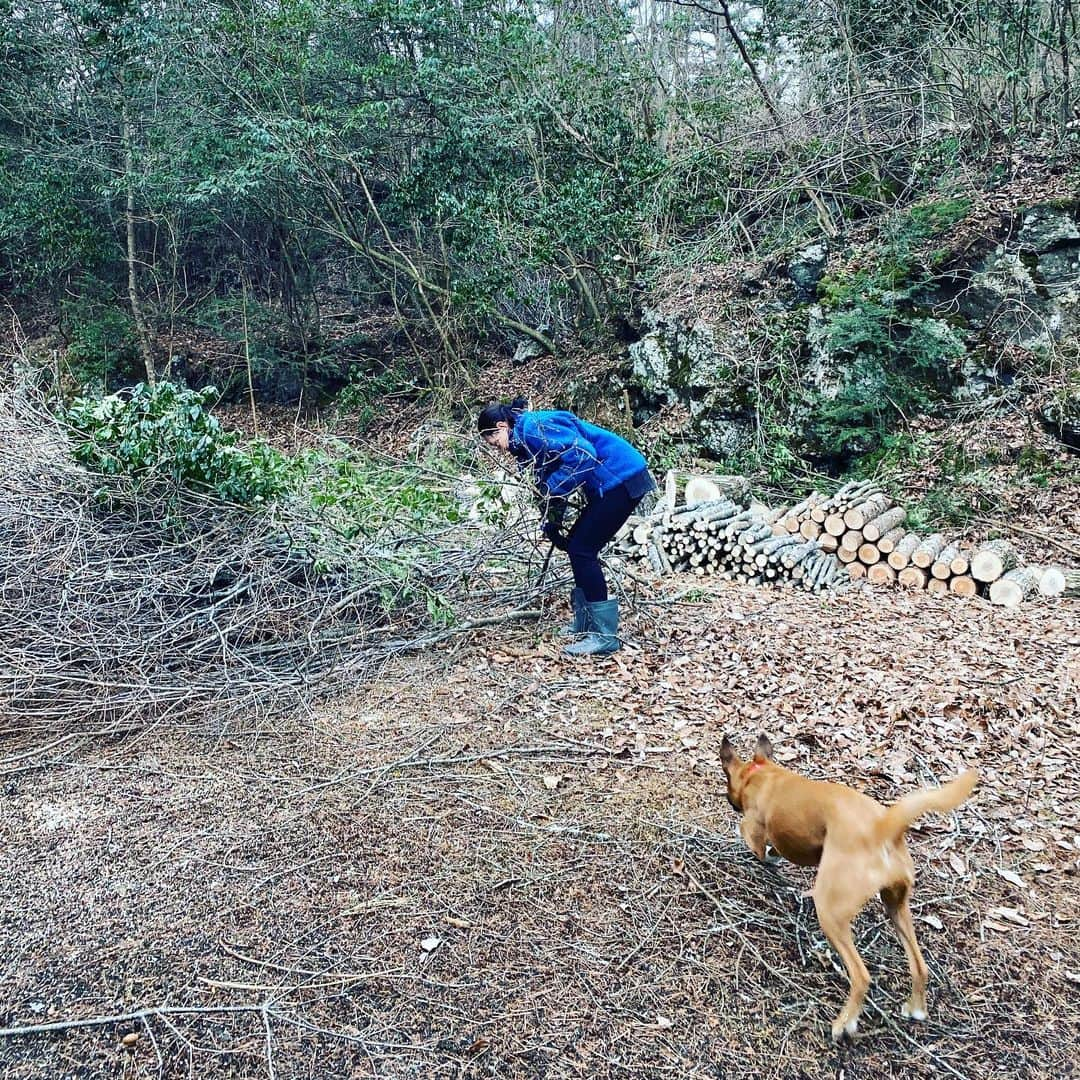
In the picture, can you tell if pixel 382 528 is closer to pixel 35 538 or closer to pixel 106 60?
pixel 35 538

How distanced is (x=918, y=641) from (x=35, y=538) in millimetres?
5484

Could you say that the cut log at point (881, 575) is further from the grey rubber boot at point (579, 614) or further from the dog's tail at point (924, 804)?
the dog's tail at point (924, 804)

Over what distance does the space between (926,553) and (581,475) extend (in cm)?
378

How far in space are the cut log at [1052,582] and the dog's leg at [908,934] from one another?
16.8 ft

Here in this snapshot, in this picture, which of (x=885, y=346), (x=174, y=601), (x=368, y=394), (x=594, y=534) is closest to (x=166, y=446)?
(x=174, y=601)

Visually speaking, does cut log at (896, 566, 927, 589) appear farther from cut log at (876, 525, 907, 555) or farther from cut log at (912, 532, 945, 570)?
cut log at (876, 525, 907, 555)

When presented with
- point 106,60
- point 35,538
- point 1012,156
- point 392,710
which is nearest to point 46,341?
point 106,60

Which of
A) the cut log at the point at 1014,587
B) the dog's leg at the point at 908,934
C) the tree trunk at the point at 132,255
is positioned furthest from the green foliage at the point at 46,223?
the dog's leg at the point at 908,934

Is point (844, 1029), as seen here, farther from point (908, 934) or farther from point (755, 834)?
point (755, 834)

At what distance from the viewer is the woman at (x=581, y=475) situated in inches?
187

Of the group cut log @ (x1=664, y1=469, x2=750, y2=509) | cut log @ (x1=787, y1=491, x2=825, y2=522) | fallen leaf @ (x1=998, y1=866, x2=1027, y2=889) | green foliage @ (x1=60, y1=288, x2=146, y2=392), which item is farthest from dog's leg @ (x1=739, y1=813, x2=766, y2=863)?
green foliage @ (x1=60, y1=288, x2=146, y2=392)

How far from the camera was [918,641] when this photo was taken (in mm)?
5477

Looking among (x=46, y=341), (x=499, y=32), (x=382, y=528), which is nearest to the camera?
(x=382, y=528)

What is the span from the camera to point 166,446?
16.0ft
